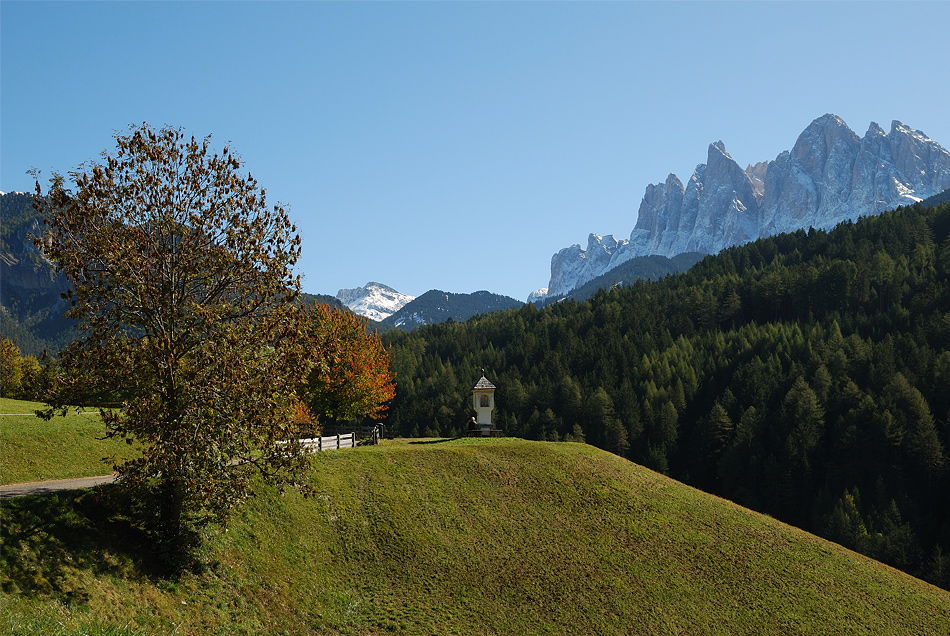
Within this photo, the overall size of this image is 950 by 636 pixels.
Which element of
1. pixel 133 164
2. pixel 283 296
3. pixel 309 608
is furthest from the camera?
pixel 309 608

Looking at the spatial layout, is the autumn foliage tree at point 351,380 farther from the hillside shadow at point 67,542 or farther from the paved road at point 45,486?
the hillside shadow at point 67,542

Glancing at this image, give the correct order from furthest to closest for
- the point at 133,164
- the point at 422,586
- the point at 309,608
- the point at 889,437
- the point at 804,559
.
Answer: the point at 889,437, the point at 804,559, the point at 422,586, the point at 309,608, the point at 133,164

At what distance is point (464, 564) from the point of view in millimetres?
32094

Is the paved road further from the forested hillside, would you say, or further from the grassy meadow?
the forested hillside

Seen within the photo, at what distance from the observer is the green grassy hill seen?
19469 millimetres

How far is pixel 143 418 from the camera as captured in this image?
19.4 metres

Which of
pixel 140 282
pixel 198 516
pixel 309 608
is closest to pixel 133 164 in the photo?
pixel 140 282

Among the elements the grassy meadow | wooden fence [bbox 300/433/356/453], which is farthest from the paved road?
wooden fence [bbox 300/433/356/453]

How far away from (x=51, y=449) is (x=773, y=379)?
110521 mm

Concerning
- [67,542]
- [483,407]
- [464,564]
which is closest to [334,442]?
[464,564]

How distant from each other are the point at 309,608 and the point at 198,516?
5.74 metres

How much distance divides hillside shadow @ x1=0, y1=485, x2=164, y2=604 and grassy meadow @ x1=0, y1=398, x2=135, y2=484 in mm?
4592

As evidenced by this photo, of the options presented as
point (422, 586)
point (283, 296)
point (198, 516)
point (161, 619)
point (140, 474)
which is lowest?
point (422, 586)

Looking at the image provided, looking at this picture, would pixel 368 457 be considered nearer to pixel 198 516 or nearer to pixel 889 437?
pixel 198 516
